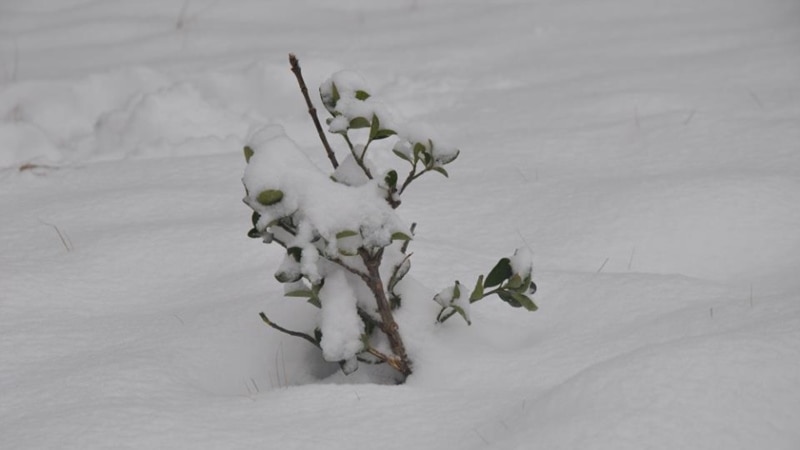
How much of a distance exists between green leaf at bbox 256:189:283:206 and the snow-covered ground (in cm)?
26

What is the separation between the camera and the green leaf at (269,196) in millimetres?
1113

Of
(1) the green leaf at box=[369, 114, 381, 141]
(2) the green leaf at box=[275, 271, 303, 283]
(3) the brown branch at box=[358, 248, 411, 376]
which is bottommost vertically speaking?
(3) the brown branch at box=[358, 248, 411, 376]

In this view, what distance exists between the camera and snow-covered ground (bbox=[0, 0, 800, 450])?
3.55 ft

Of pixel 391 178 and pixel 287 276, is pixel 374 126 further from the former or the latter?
pixel 287 276

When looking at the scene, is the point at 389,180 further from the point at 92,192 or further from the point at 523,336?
the point at 92,192

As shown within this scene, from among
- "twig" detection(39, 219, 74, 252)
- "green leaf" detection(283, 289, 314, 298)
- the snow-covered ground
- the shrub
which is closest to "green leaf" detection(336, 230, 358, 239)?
the shrub

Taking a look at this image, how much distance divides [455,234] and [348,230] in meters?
0.69

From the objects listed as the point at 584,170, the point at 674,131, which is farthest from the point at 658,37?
the point at 584,170

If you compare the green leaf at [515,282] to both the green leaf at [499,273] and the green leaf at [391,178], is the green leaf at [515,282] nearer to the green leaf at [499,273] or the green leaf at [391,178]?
the green leaf at [499,273]

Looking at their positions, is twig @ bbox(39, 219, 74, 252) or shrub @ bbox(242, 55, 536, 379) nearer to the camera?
shrub @ bbox(242, 55, 536, 379)

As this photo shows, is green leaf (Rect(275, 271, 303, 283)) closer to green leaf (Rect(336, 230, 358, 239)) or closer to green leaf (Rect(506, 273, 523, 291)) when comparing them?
green leaf (Rect(336, 230, 358, 239))

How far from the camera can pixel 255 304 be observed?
1.44 metres

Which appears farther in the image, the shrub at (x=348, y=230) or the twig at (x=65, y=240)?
the twig at (x=65, y=240)

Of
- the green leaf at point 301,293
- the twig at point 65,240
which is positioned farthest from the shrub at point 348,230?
the twig at point 65,240
